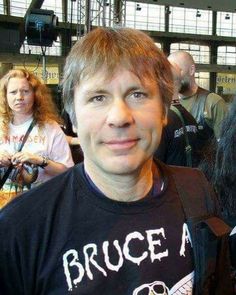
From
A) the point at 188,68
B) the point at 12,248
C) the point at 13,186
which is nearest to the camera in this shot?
the point at 12,248

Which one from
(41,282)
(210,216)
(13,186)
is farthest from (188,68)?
(41,282)

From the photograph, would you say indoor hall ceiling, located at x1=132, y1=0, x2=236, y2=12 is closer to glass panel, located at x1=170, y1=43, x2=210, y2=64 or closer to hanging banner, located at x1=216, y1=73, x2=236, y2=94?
hanging banner, located at x1=216, y1=73, x2=236, y2=94

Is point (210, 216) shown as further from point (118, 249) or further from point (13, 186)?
point (13, 186)

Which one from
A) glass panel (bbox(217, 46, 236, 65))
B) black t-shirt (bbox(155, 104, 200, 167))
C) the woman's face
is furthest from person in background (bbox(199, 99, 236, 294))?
glass panel (bbox(217, 46, 236, 65))

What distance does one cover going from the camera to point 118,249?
2.78 feet

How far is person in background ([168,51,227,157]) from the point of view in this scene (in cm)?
289

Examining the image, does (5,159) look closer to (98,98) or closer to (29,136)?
(29,136)

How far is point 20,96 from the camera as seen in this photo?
2.21 metres

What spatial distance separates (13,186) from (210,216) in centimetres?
134

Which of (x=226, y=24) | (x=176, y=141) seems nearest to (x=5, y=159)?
(x=176, y=141)

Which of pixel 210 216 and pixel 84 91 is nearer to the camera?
pixel 84 91

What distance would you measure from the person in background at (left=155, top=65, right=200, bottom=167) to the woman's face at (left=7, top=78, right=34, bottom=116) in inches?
29.4

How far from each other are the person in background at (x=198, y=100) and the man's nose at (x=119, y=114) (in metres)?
2.08

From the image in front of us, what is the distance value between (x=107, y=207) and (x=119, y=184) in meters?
0.05
